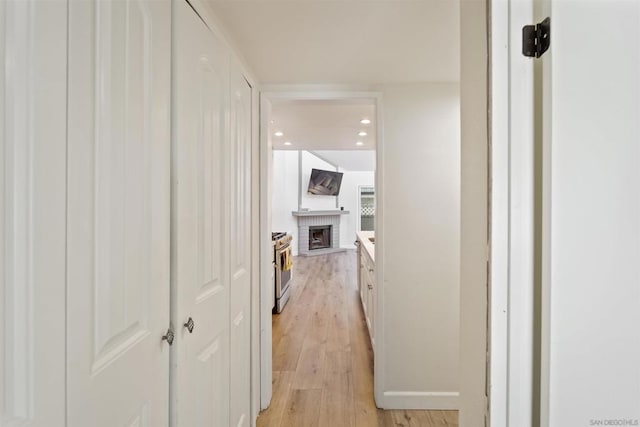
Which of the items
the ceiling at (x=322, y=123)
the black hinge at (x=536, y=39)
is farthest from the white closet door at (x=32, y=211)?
the ceiling at (x=322, y=123)

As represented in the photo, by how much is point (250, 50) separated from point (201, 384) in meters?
1.61

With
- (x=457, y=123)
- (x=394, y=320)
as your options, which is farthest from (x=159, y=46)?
(x=394, y=320)

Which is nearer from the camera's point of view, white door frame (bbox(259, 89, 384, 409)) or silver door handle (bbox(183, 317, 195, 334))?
silver door handle (bbox(183, 317, 195, 334))

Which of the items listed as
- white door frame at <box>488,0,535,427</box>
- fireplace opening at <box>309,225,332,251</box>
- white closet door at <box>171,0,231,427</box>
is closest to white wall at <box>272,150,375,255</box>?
fireplace opening at <box>309,225,332,251</box>

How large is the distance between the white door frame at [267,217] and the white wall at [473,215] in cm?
106

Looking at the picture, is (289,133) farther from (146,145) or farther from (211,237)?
(146,145)

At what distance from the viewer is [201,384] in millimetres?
1104

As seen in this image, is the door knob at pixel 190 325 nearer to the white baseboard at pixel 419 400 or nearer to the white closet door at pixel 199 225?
the white closet door at pixel 199 225

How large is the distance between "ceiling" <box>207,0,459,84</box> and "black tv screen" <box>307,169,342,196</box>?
→ 6.48 metres

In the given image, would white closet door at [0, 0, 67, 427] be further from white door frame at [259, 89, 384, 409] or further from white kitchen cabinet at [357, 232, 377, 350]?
white kitchen cabinet at [357, 232, 377, 350]

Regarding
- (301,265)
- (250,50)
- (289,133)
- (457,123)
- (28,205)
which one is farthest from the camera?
(301,265)

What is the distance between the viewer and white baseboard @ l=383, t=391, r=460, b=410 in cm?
199

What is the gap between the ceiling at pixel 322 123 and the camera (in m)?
2.31

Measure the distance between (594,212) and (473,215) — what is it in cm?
26
